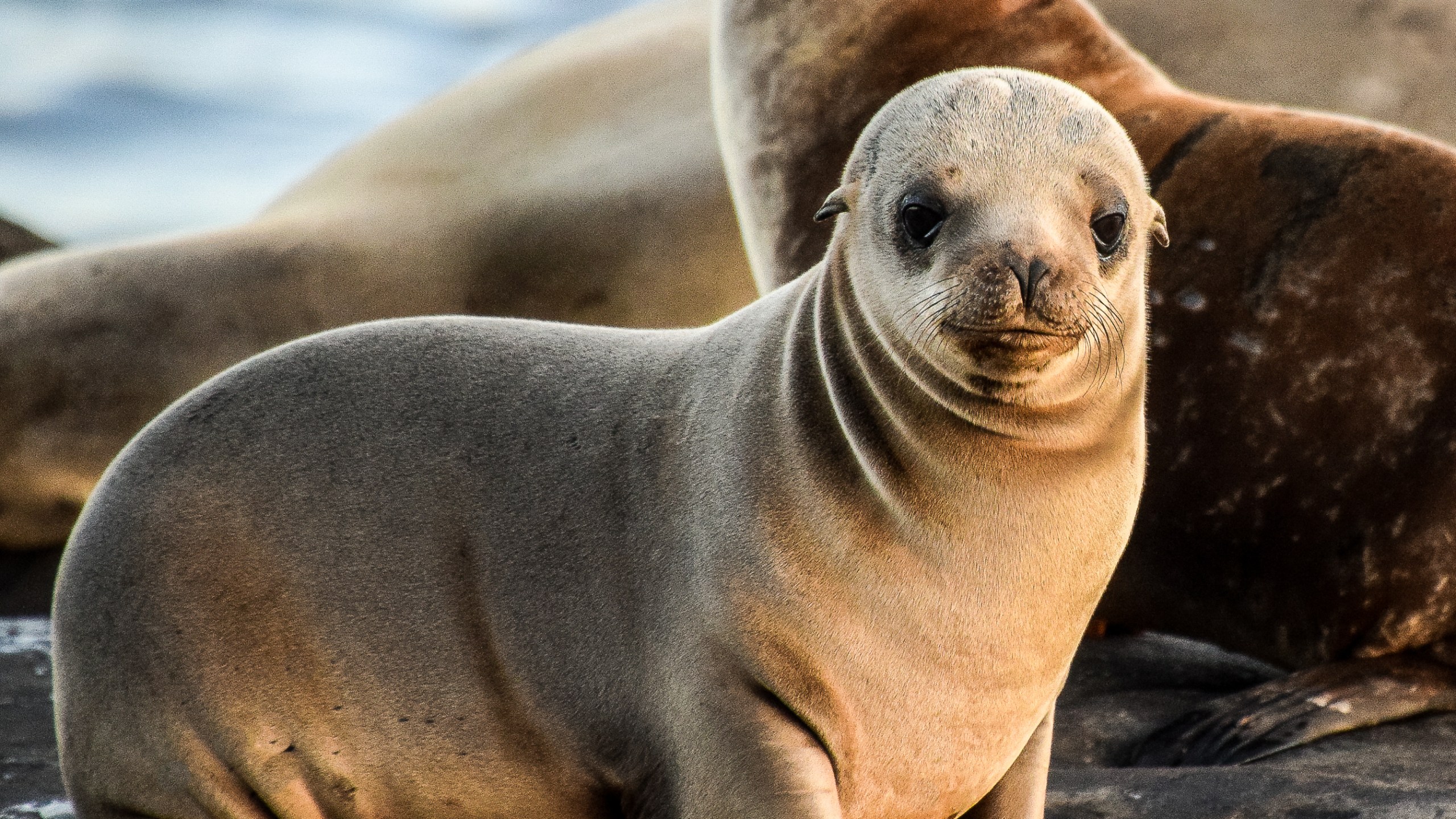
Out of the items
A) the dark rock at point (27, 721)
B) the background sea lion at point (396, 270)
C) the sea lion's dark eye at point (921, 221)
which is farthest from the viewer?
the background sea lion at point (396, 270)

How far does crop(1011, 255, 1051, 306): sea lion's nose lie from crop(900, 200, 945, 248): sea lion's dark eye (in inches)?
5.2

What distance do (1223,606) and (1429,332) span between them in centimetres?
63

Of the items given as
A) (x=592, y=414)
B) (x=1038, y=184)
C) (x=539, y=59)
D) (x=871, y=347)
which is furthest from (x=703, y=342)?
(x=539, y=59)

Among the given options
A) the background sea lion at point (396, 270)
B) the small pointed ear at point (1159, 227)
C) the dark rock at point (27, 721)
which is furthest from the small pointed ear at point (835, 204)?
the background sea lion at point (396, 270)

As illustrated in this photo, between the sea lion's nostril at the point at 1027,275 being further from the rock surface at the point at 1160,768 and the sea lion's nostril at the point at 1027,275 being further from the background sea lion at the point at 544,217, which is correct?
the background sea lion at the point at 544,217

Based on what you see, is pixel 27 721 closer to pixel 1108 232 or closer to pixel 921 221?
pixel 921 221

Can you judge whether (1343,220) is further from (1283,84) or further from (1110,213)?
(1283,84)

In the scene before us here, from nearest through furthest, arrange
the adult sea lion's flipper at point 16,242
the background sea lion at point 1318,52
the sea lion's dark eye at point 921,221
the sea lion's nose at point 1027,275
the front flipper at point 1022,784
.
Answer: the sea lion's nose at point 1027,275
the sea lion's dark eye at point 921,221
the front flipper at point 1022,784
the background sea lion at point 1318,52
the adult sea lion's flipper at point 16,242

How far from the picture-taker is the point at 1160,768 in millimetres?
2650

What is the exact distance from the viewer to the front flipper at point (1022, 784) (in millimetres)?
2242

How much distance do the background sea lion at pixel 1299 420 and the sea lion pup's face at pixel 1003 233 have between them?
1165mm

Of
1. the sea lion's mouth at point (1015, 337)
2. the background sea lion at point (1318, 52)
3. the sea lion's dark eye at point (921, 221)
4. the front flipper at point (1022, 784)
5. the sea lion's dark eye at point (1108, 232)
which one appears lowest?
the front flipper at point (1022, 784)

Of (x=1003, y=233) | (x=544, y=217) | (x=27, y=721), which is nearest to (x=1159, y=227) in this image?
(x=1003, y=233)

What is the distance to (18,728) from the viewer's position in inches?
111
